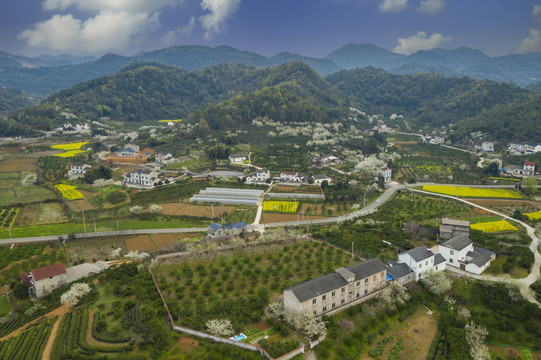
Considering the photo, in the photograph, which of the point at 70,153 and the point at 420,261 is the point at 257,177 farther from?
the point at 70,153

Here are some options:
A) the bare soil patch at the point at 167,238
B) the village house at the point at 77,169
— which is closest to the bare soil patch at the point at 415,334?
the bare soil patch at the point at 167,238

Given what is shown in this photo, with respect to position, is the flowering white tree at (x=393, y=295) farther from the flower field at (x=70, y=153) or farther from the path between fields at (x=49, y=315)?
the flower field at (x=70, y=153)

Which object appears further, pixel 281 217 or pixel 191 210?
pixel 191 210

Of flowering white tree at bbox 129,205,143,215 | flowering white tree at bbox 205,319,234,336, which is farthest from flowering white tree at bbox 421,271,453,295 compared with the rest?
flowering white tree at bbox 129,205,143,215

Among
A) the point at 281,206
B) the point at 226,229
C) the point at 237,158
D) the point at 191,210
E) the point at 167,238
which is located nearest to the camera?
the point at 226,229

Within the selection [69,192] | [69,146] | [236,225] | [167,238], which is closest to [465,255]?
[236,225]

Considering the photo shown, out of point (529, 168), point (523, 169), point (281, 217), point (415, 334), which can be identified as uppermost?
point (529, 168)

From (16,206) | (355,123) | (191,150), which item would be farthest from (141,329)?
(355,123)
